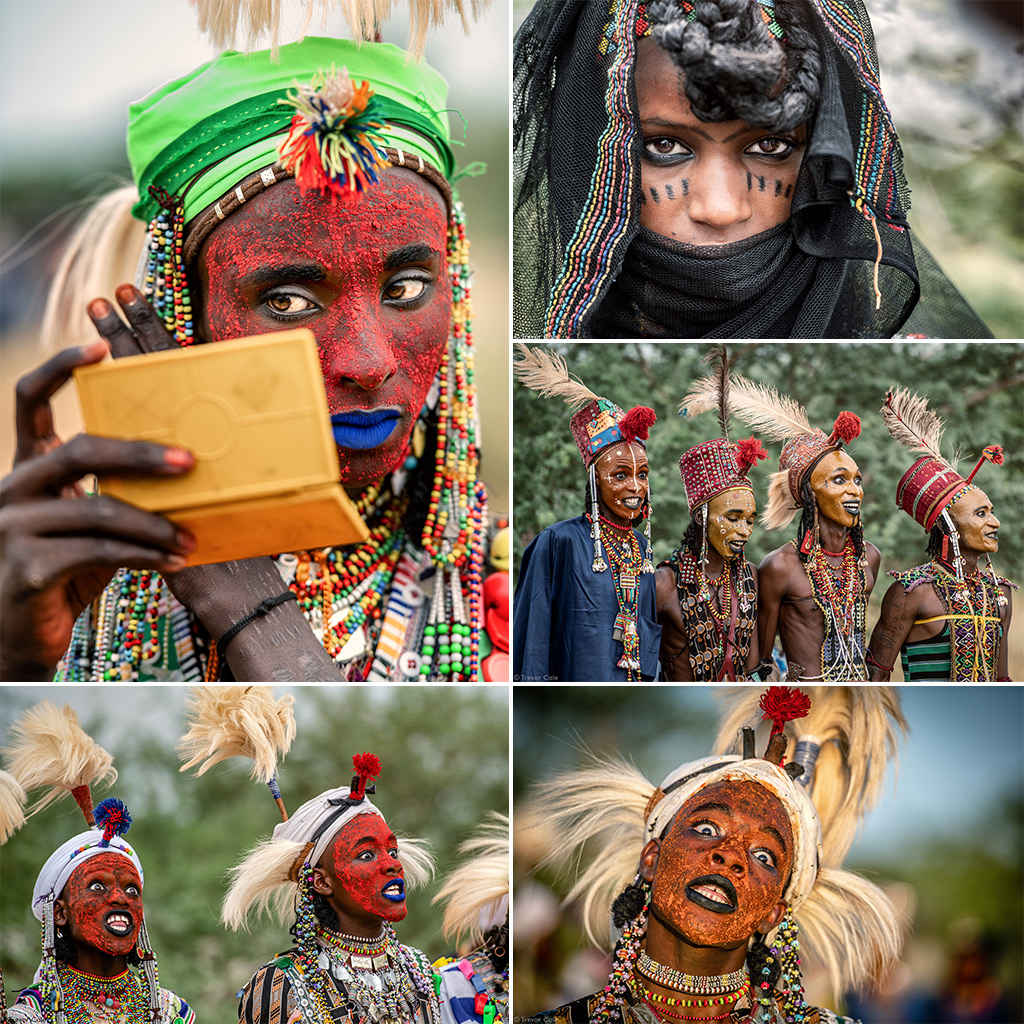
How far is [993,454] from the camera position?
2887mm

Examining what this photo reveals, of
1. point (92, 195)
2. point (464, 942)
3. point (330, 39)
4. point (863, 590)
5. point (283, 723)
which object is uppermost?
point (330, 39)

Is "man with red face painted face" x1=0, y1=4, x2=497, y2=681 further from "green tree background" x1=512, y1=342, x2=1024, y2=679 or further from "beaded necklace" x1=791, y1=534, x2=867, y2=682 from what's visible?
"beaded necklace" x1=791, y1=534, x2=867, y2=682

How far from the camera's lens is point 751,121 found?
8.82ft

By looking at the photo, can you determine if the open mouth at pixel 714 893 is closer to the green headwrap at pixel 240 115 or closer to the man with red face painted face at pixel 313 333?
the man with red face painted face at pixel 313 333

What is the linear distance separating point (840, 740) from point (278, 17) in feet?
7.34

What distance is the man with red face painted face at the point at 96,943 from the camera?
258cm

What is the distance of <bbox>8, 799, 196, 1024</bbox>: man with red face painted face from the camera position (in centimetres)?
258

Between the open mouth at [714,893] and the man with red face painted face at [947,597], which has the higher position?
the man with red face painted face at [947,597]

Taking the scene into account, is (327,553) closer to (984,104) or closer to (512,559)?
(512,559)

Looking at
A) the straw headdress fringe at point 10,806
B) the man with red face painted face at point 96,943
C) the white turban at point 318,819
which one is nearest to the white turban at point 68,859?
the man with red face painted face at point 96,943

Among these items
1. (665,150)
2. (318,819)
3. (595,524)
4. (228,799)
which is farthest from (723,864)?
(665,150)

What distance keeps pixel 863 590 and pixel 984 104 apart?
4.36 feet

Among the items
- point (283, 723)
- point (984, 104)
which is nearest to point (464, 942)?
point (283, 723)

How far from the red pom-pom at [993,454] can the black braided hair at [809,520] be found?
40 centimetres
